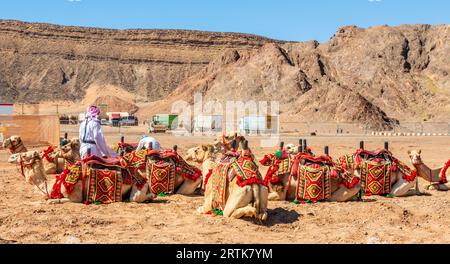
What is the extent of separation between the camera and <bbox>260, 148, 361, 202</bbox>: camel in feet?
35.5

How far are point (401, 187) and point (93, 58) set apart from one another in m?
130

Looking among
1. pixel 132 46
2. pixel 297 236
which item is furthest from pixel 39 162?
pixel 132 46

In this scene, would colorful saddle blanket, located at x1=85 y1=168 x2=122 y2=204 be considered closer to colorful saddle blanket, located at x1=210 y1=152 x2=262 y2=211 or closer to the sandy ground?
the sandy ground

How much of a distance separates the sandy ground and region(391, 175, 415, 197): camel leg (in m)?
0.65

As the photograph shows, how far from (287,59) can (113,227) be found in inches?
2689

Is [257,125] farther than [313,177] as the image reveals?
Yes

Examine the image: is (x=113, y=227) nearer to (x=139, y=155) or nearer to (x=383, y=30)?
(x=139, y=155)

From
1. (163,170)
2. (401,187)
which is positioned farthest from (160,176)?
(401,187)

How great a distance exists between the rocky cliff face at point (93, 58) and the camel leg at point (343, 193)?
376 ft

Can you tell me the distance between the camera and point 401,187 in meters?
12.1

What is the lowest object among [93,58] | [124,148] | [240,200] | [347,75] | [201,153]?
[240,200]

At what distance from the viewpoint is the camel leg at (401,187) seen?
12109mm

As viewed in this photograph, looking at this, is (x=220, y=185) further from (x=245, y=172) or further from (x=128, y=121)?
(x=128, y=121)

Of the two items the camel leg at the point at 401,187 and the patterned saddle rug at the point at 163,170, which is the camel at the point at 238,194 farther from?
the camel leg at the point at 401,187
